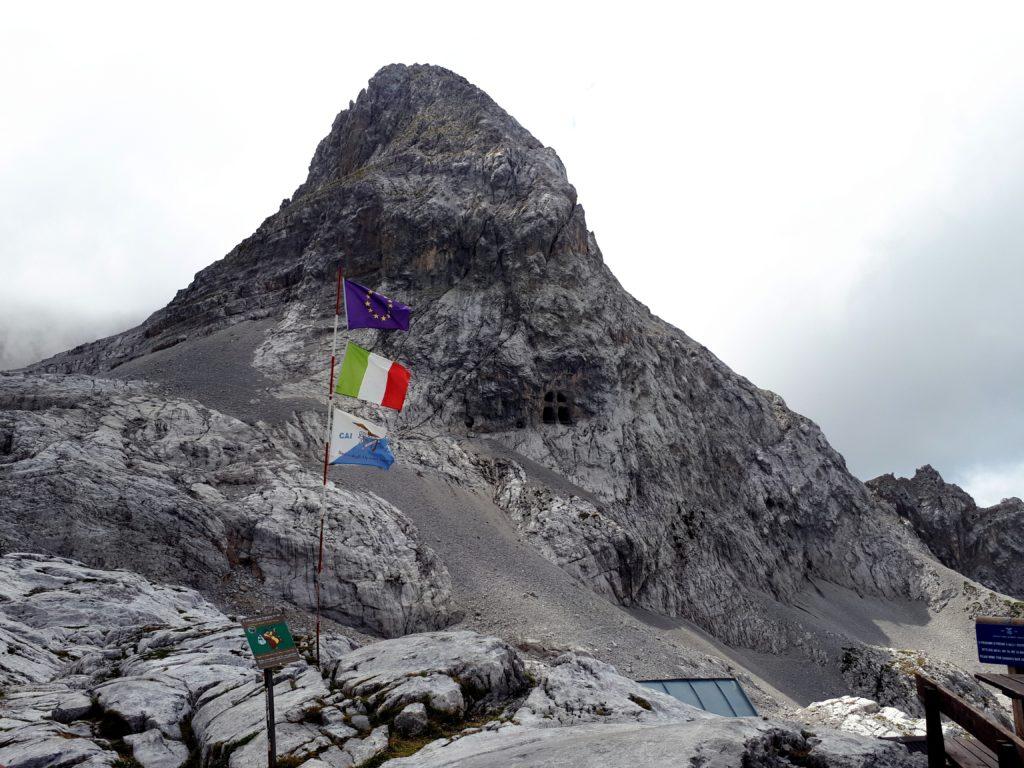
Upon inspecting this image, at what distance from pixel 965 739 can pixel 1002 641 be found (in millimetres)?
1546

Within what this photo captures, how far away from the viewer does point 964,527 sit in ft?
357

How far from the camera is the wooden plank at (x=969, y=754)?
804cm

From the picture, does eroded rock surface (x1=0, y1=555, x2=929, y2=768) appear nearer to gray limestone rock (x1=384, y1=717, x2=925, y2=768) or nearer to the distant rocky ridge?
gray limestone rock (x1=384, y1=717, x2=925, y2=768)

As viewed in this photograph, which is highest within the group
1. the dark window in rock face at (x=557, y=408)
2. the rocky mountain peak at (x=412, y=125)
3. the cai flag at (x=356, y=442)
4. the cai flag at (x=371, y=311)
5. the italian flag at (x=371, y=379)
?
the rocky mountain peak at (x=412, y=125)

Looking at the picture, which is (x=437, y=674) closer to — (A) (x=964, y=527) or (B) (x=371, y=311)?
(B) (x=371, y=311)

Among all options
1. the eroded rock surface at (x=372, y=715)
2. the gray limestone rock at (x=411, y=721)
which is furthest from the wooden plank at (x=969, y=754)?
the gray limestone rock at (x=411, y=721)

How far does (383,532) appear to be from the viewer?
39.8 meters

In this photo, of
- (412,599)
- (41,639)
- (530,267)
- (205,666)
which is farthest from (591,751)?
(530,267)

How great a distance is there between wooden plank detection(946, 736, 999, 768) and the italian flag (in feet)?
51.8

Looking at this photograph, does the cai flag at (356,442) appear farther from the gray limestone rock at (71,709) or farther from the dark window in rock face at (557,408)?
the dark window in rock face at (557,408)

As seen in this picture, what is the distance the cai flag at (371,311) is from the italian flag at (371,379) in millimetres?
910

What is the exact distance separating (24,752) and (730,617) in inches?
Result: 2307

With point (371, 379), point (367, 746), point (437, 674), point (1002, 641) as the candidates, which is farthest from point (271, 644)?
point (1002, 641)

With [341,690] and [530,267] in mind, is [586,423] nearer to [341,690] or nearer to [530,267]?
[530,267]
